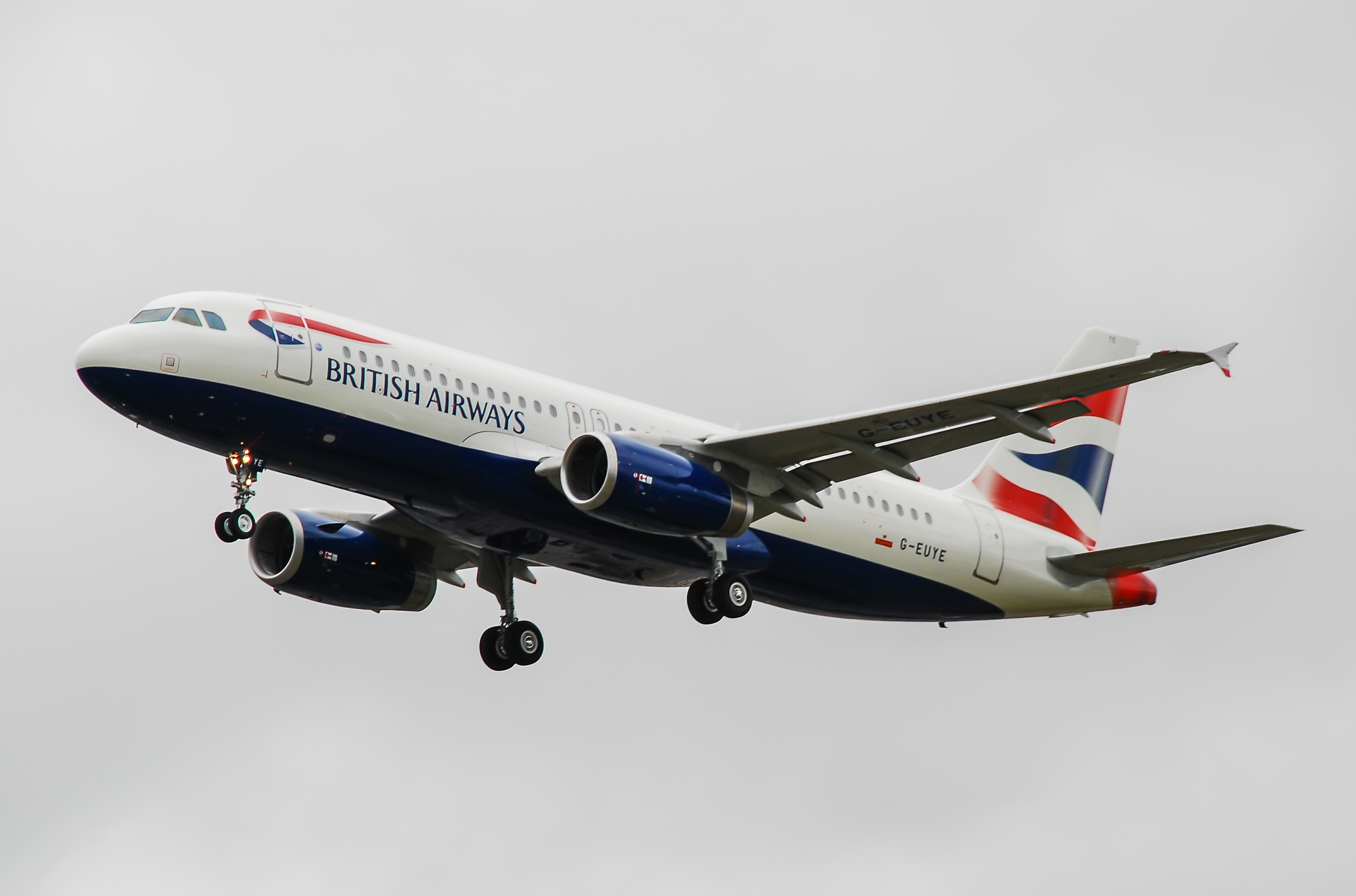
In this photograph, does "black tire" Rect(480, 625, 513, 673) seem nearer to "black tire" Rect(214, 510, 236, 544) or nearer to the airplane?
the airplane

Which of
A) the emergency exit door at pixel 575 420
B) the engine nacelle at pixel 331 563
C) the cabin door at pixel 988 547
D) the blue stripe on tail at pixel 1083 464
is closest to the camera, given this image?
the emergency exit door at pixel 575 420

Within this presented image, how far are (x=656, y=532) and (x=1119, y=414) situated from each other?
53.0ft

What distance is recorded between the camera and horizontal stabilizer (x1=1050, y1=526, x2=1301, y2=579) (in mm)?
30828

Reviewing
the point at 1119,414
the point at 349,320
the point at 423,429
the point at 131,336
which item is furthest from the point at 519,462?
the point at 1119,414

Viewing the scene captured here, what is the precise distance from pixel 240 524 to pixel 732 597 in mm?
9504

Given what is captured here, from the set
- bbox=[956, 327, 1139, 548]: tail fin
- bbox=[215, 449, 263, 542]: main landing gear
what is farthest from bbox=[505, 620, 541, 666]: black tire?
bbox=[956, 327, 1139, 548]: tail fin

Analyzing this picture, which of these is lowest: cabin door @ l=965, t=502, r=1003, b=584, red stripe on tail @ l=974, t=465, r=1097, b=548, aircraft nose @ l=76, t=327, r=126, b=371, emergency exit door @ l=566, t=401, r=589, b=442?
cabin door @ l=965, t=502, r=1003, b=584

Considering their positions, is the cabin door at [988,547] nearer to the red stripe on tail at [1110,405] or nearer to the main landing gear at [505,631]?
the red stripe on tail at [1110,405]

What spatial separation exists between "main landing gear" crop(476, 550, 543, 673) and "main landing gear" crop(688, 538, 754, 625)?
486 centimetres

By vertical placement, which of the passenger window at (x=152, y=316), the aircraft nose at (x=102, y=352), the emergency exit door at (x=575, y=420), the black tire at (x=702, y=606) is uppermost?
the passenger window at (x=152, y=316)

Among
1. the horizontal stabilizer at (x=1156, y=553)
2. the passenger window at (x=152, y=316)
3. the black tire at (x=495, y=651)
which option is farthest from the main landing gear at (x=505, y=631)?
the horizontal stabilizer at (x=1156, y=553)

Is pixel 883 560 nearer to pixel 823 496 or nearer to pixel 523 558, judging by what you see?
pixel 823 496

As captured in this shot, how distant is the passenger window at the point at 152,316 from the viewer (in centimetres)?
2930

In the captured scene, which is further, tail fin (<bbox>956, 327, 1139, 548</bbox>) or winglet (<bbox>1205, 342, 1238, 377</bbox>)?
tail fin (<bbox>956, 327, 1139, 548</bbox>)
